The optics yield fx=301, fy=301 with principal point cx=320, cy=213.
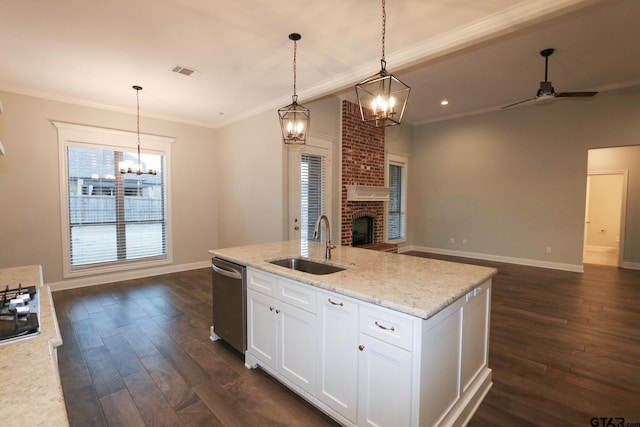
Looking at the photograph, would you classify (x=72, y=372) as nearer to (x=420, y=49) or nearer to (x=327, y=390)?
(x=327, y=390)

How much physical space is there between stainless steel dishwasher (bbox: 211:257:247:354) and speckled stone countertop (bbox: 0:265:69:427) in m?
1.37

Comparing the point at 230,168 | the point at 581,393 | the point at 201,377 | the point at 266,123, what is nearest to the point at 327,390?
the point at 201,377

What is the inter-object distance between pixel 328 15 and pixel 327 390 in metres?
2.94

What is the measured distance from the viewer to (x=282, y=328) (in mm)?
2205

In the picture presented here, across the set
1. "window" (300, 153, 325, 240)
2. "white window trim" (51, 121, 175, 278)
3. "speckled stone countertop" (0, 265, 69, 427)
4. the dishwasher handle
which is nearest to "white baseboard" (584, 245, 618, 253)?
"window" (300, 153, 325, 240)

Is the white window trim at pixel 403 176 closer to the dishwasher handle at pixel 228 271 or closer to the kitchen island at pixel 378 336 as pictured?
the kitchen island at pixel 378 336

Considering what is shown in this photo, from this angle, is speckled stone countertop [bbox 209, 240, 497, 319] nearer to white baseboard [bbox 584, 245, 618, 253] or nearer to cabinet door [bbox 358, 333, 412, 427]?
cabinet door [bbox 358, 333, 412, 427]

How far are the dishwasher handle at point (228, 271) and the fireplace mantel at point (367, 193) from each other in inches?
136

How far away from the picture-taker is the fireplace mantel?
580cm

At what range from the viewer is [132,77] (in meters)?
3.89

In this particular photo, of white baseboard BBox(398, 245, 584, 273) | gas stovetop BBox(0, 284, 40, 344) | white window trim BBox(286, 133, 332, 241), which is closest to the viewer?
gas stovetop BBox(0, 284, 40, 344)

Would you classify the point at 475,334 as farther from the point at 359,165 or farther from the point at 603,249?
the point at 603,249

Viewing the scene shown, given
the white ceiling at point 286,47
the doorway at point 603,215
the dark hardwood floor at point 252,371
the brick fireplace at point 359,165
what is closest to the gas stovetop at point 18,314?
the dark hardwood floor at point 252,371

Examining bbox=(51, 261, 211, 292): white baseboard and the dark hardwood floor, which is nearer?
the dark hardwood floor
